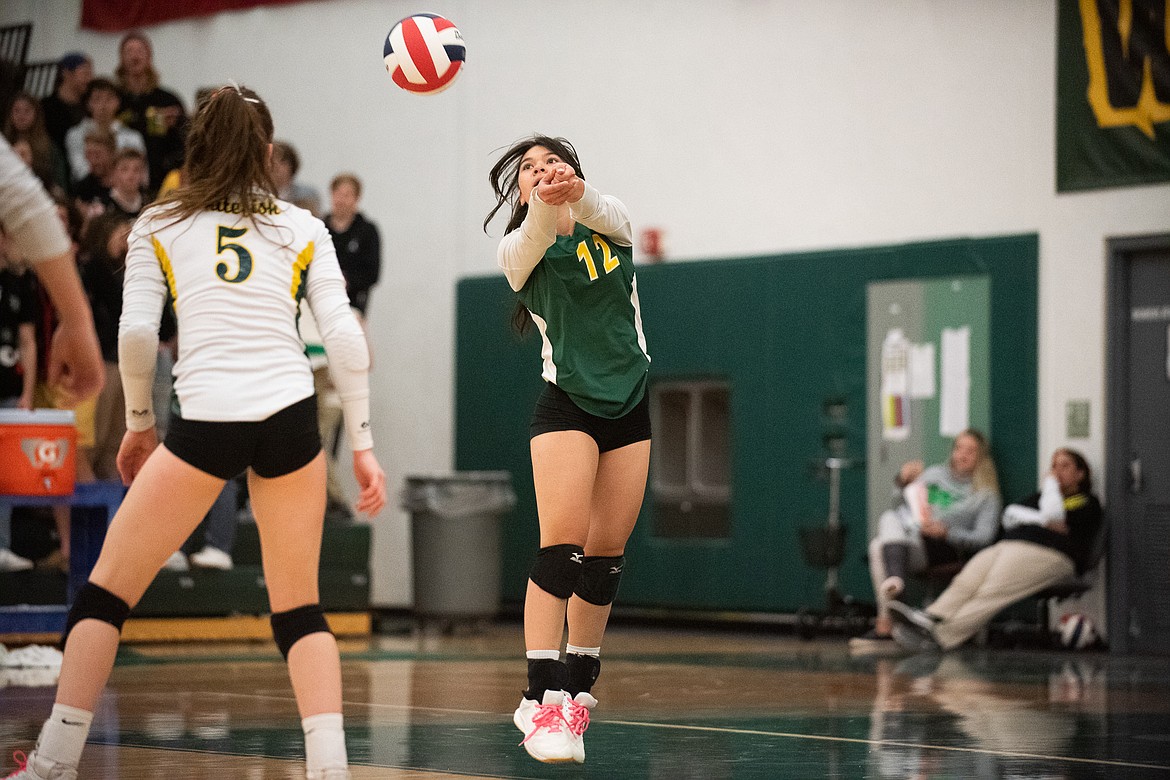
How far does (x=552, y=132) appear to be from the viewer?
15922 millimetres

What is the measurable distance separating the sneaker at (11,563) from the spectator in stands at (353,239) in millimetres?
3557

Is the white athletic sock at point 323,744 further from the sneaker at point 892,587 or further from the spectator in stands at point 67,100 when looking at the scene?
the spectator in stands at point 67,100

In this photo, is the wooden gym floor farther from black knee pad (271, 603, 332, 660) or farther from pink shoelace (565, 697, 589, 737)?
black knee pad (271, 603, 332, 660)

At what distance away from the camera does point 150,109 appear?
566 inches

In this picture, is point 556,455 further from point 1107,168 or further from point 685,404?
point 685,404

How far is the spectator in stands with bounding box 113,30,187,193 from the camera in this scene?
562 inches

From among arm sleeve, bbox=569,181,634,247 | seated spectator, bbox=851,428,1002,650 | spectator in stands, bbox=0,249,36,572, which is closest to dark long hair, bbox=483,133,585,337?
arm sleeve, bbox=569,181,634,247

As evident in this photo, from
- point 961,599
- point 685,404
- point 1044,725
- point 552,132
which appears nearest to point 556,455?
point 1044,725

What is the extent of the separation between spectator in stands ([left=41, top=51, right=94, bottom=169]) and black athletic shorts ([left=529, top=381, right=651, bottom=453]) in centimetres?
987

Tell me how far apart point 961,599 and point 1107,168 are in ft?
11.2

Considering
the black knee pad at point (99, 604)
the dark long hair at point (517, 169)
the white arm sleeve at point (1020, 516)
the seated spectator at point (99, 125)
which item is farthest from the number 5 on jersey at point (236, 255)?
the seated spectator at point (99, 125)

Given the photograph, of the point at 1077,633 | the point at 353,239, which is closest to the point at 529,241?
the point at 353,239

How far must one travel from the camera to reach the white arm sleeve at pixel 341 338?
431cm

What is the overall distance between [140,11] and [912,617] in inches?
427
